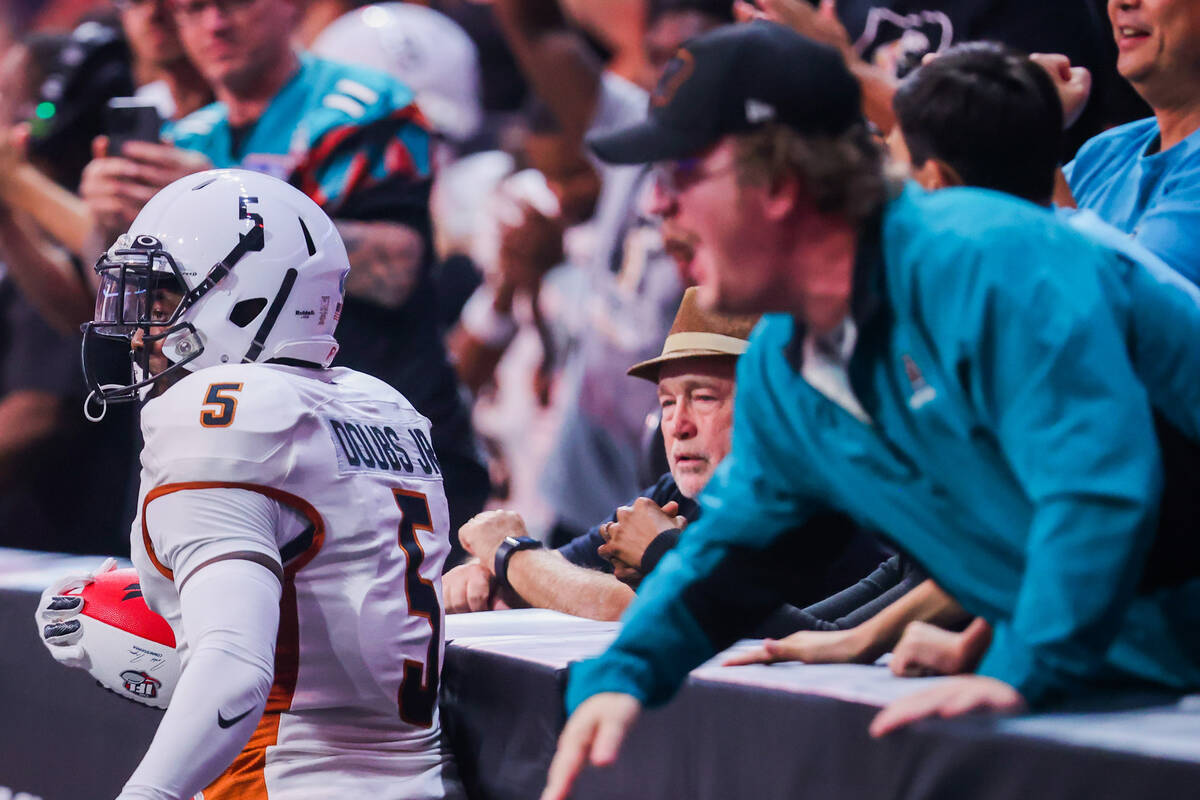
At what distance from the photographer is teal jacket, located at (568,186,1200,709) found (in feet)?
4.79

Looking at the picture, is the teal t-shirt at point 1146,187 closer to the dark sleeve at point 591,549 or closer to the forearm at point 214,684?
the dark sleeve at point 591,549

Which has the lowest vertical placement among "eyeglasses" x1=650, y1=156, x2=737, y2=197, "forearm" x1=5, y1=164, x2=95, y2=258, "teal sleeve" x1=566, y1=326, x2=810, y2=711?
"forearm" x1=5, y1=164, x2=95, y2=258

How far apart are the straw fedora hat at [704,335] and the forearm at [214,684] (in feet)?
4.06

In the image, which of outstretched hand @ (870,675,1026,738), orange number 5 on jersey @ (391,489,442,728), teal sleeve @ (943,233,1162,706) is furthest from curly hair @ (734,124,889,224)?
orange number 5 on jersey @ (391,489,442,728)

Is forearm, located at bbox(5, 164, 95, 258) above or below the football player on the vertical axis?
below

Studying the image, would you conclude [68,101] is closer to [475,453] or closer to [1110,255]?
[475,453]

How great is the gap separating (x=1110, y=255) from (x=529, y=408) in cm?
468

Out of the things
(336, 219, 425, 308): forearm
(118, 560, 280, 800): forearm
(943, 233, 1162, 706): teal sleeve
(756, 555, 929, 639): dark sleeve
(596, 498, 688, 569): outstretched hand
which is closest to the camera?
(943, 233, 1162, 706): teal sleeve

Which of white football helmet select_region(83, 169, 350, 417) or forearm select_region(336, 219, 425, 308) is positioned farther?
forearm select_region(336, 219, 425, 308)

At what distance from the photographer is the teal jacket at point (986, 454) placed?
1.46m

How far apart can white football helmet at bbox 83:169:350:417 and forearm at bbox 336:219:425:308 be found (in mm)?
1619

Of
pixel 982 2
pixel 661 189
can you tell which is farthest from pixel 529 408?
Answer: pixel 661 189

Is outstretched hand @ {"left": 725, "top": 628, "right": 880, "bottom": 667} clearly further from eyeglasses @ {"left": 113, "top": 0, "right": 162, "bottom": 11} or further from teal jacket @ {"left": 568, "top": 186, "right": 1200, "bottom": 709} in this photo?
eyeglasses @ {"left": 113, "top": 0, "right": 162, "bottom": 11}

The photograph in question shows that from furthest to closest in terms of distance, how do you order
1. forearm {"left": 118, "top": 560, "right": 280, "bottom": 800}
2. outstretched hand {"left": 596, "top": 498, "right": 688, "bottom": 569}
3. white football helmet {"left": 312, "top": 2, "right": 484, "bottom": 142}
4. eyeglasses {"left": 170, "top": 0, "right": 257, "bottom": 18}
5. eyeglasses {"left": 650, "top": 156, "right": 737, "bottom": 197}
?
white football helmet {"left": 312, "top": 2, "right": 484, "bottom": 142} < eyeglasses {"left": 170, "top": 0, "right": 257, "bottom": 18} < outstretched hand {"left": 596, "top": 498, "right": 688, "bottom": 569} < forearm {"left": 118, "top": 560, "right": 280, "bottom": 800} < eyeglasses {"left": 650, "top": 156, "right": 737, "bottom": 197}
